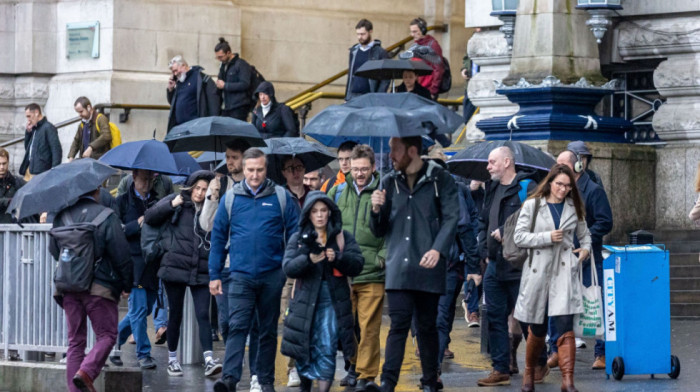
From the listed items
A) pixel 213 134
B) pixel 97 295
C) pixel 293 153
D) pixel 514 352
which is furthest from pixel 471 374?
pixel 97 295

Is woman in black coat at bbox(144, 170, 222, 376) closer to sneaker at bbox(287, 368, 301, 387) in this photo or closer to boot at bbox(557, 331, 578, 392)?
sneaker at bbox(287, 368, 301, 387)

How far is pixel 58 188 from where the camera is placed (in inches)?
464

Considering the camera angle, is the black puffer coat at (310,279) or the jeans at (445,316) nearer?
the black puffer coat at (310,279)

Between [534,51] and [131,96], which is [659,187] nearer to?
[534,51]

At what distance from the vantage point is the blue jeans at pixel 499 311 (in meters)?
12.7

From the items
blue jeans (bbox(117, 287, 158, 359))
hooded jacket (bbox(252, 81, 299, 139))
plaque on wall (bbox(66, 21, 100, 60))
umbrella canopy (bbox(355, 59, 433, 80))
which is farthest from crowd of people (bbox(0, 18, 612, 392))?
plaque on wall (bbox(66, 21, 100, 60))

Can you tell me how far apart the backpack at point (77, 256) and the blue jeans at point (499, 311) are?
10.2 feet

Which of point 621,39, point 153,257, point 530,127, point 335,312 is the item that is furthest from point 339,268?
point 621,39

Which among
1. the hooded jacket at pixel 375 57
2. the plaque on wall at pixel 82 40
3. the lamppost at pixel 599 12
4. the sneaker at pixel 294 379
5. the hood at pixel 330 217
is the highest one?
the plaque on wall at pixel 82 40

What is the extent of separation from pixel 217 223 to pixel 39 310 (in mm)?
1647

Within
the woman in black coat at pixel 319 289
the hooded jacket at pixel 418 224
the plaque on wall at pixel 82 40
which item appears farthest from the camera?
the plaque on wall at pixel 82 40

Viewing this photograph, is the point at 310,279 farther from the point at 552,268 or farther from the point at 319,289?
the point at 552,268

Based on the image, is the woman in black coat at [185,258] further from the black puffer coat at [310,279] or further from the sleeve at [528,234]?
the sleeve at [528,234]

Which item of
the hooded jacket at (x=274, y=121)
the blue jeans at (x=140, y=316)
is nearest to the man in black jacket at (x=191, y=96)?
the hooded jacket at (x=274, y=121)
